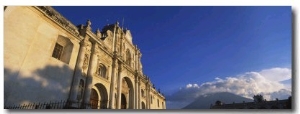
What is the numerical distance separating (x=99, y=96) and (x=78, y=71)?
2.27 m

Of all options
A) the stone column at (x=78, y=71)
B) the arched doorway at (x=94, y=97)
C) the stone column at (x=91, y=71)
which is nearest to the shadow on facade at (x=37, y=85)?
the stone column at (x=78, y=71)

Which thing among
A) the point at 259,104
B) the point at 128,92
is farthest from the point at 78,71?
the point at 259,104

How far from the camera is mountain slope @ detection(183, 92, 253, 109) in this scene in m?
4.50

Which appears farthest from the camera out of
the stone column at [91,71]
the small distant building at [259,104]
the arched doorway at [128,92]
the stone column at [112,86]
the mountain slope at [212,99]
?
the arched doorway at [128,92]

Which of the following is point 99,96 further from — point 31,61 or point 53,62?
point 31,61

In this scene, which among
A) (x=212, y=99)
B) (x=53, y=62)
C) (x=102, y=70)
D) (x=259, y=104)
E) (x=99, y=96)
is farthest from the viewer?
(x=102, y=70)

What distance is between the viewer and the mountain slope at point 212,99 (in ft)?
14.8

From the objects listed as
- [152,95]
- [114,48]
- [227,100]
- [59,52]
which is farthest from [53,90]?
[152,95]

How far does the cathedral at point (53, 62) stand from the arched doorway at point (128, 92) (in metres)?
1.13

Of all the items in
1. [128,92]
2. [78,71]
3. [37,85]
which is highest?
A: [78,71]

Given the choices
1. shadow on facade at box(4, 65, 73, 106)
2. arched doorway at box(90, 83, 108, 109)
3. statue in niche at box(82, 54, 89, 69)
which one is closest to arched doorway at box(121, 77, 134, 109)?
arched doorway at box(90, 83, 108, 109)

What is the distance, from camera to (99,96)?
8.53m

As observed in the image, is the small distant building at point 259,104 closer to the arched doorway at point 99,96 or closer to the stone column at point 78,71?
the stone column at point 78,71

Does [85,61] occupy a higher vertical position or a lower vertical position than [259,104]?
higher
